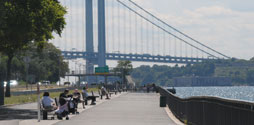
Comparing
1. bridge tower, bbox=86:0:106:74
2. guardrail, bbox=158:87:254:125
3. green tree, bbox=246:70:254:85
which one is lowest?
guardrail, bbox=158:87:254:125

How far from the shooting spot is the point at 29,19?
1436 inches

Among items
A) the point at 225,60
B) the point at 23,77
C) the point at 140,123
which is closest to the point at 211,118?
the point at 140,123

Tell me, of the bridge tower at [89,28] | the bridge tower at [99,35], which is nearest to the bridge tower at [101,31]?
the bridge tower at [99,35]

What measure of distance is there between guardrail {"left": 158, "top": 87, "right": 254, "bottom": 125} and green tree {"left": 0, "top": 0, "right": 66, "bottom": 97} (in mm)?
13915

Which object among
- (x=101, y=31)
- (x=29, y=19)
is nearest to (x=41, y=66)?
(x=101, y=31)

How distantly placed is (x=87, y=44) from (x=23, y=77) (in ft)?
92.1

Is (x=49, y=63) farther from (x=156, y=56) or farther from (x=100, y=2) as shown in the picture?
(x=156, y=56)

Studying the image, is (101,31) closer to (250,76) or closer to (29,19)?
(250,76)

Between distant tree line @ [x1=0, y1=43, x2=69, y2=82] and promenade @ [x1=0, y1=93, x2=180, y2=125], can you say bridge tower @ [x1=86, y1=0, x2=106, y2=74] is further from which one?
promenade @ [x1=0, y1=93, x2=180, y2=125]

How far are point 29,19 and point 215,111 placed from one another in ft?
71.5

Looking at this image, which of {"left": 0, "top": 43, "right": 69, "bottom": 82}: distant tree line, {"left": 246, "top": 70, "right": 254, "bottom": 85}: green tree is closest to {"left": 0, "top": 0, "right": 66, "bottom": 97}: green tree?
{"left": 0, "top": 43, "right": 69, "bottom": 82}: distant tree line

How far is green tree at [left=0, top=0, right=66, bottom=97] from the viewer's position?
36.2m

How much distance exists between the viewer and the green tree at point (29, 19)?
36.2m

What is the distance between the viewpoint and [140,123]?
23719 millimetres
